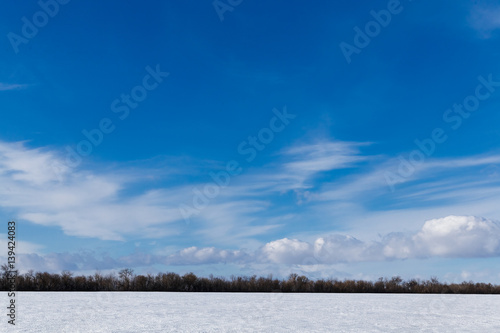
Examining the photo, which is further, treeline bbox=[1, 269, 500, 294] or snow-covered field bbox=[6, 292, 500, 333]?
treeline bbox=[1, 269, 500, 294]

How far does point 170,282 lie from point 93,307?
1517 cm

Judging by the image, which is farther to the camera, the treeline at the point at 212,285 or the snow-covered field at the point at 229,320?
the treeline at the point at 212,285

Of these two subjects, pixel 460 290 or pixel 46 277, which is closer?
pixel 46 277

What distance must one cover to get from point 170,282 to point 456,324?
70.8 feet

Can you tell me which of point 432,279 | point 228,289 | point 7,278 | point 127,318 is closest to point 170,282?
point 228,289

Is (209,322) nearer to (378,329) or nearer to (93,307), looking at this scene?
(378,329)

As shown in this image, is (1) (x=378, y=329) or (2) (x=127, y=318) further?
(2) (x=127, y=318)

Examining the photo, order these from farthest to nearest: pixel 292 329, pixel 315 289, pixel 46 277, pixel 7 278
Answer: pixel 315 289 → pixel 46 277 → pixel 7 278 → pixel 292 329

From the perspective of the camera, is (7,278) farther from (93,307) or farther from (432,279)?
(432,279)

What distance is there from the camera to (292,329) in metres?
11.5

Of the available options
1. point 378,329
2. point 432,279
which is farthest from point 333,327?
point 432,279

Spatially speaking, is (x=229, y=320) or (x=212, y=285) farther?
(x=212, y=285)

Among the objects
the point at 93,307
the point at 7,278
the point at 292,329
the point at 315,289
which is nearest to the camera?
the point at 292,329

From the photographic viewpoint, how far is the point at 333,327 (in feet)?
39.3
